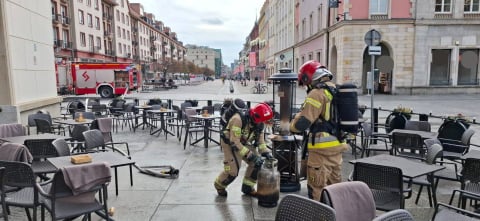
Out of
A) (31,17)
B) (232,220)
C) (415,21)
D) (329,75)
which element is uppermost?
(415,21)


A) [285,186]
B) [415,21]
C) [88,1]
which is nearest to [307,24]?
[415,21]

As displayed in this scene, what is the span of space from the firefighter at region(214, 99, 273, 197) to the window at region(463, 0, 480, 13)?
26.3 meters

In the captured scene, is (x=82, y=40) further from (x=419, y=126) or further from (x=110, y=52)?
(x=419, y=126)

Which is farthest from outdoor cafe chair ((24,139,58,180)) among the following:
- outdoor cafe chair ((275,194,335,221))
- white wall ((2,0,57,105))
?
white wall ((2,0,57,105))

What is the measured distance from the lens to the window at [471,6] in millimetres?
24078

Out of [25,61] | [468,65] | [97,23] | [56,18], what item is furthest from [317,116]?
[97,23]

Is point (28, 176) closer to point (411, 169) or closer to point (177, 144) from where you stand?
point (411, 169)

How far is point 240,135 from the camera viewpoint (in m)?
4.51

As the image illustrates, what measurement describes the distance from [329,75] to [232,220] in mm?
2235

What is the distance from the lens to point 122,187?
5559mm

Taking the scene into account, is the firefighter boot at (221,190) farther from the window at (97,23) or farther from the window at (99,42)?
the window at (97,23)

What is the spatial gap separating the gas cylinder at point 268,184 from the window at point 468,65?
26027mm

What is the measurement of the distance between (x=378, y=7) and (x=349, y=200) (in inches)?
988

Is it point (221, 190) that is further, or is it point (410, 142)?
point (410, 142)
